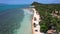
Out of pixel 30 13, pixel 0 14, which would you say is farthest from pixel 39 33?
pixel 30 13

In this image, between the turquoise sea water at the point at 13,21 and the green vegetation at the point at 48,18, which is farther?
the turquoise sea water at the point at 13,21

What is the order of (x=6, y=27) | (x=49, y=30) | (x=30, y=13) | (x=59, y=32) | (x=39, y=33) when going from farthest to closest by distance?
(x=30, y=13) → (x=6, y=27) → (x=39, y=33) → (x=49, y=30) → (x=59, y=32)

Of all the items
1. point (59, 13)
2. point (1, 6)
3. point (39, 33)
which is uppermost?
point (1, 6)

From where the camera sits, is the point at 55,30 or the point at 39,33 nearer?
the point at 55,30

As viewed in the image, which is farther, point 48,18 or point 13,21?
point 13,21

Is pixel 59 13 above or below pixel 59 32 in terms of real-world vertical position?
above

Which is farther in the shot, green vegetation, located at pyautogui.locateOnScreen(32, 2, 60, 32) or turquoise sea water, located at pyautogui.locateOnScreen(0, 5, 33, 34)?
turquoise sea water, located at pyautogui.locateOnScreen(0, 5, 33, 34)

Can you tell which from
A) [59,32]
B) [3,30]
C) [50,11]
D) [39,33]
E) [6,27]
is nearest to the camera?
[59,32]

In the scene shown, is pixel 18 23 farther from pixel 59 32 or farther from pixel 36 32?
pixel 59 32
